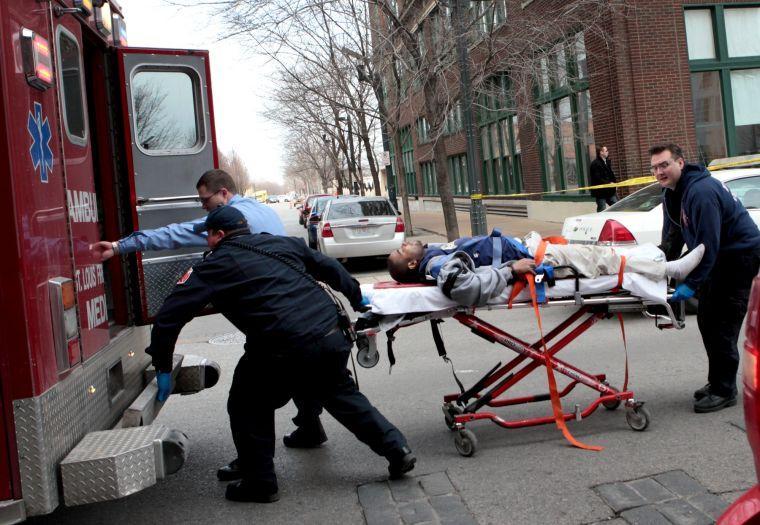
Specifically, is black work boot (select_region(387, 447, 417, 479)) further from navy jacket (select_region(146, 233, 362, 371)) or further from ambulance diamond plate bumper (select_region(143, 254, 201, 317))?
ambulance diamond plate bumper (select_region(143, 254, 201, 317))

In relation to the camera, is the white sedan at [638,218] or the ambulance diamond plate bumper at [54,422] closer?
the ambulance diamond plate bumper at [54,422]

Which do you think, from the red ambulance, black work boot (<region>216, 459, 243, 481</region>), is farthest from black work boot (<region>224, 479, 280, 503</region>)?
the red ambulance

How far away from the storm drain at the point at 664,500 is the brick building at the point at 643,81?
12.4 meters

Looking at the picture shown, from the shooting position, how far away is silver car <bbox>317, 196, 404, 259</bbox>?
15602 mm

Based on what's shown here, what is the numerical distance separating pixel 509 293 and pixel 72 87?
2772 millimetres

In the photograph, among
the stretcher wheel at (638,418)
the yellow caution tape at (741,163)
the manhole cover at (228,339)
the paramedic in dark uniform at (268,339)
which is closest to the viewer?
the paramedic in dark uniform at (268,339)

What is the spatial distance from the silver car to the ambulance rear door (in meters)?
9.64

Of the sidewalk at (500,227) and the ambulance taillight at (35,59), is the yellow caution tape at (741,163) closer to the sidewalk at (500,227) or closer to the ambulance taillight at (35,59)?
the sidewalk at (500,227)

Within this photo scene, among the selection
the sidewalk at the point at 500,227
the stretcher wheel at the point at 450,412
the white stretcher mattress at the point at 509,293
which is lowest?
the stretcher wheel at the point at 450,412

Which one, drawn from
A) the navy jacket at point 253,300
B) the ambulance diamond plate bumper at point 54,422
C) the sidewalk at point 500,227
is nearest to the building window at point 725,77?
the sidewalk at point 500,227

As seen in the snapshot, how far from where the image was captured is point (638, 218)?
8.74 metres

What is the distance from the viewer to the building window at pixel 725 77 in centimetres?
1816

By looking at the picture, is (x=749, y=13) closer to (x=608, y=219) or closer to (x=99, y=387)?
(x=608, y=219)

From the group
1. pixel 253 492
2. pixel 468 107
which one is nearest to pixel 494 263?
pixel 253 492
